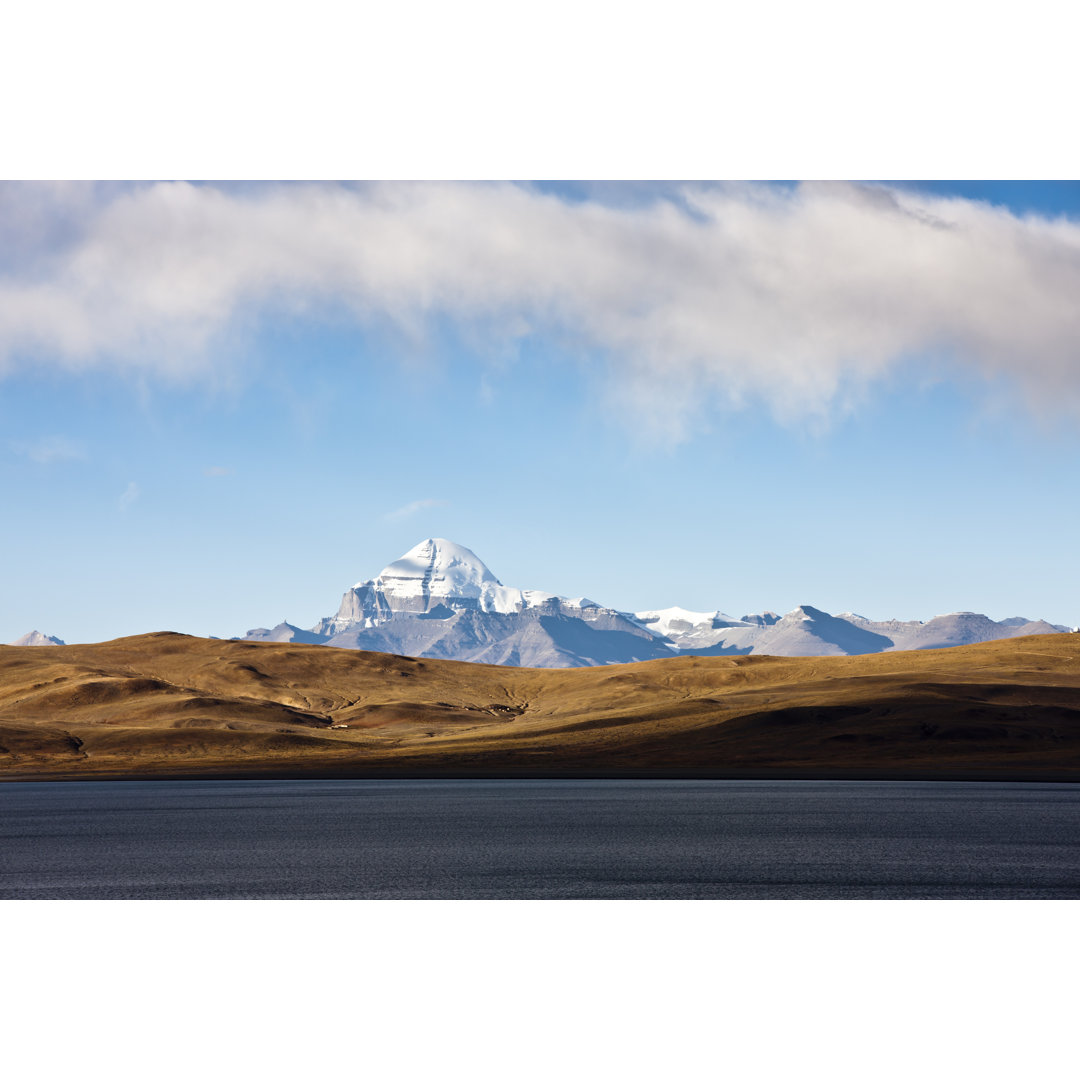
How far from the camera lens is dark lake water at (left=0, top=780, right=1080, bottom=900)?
29359 millimetres

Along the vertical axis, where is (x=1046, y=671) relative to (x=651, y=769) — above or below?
above

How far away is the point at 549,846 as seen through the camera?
37844mm

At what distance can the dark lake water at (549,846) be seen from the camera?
29.4 metres

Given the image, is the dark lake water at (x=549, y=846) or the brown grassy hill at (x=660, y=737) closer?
the dark lake water at (x=549, y=846)

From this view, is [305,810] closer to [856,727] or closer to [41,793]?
[41,793]

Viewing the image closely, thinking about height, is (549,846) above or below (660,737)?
below

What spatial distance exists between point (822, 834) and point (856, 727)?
81.8 metres

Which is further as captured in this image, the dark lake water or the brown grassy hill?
the brown grassy hill

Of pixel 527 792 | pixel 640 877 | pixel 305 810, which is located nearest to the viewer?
pixel 640 877

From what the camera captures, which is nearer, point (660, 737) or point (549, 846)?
point (549, 846)

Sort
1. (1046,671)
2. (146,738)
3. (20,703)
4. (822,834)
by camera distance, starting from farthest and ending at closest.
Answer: (20,703) → (1046,671) → (146,738) → (822,834)
